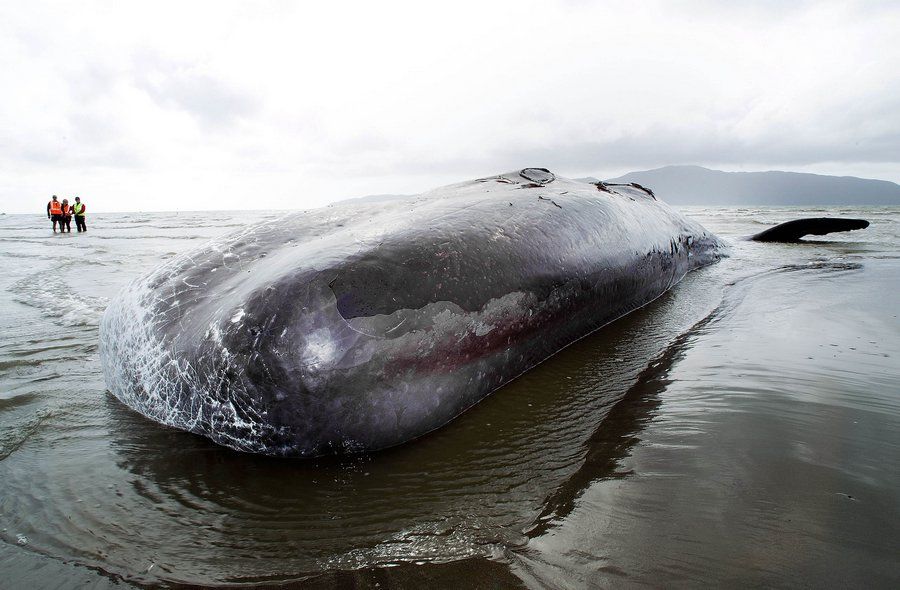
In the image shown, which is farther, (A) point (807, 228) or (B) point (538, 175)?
(A) point (807, 228)

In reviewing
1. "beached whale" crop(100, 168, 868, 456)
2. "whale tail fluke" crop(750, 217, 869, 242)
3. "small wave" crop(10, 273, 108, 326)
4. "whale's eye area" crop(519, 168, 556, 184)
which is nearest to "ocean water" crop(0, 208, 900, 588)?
"beached whale" crop(100, 168, 868, 456)

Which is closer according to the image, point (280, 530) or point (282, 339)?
point (280, 530)

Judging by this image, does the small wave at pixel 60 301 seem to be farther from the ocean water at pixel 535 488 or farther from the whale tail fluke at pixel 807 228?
the whale tail fluke at pixel 807 228

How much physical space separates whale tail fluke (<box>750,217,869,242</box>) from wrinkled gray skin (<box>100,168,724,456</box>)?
641 cm

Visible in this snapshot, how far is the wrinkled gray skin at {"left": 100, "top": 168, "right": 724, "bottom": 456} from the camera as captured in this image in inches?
83.3

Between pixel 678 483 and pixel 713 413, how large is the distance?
27.7 inches

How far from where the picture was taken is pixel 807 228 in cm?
848

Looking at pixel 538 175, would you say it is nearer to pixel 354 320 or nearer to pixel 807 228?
pixel 354 320

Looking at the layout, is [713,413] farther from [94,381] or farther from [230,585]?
[94,381]

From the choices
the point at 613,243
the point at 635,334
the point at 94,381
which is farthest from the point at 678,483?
the point at 94,381

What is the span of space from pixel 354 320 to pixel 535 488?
1032mm

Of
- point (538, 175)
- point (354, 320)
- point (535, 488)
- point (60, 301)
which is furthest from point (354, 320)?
point (60, 301)

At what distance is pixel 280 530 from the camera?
175 centimetres

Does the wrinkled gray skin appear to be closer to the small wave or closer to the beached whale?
the beached whale
